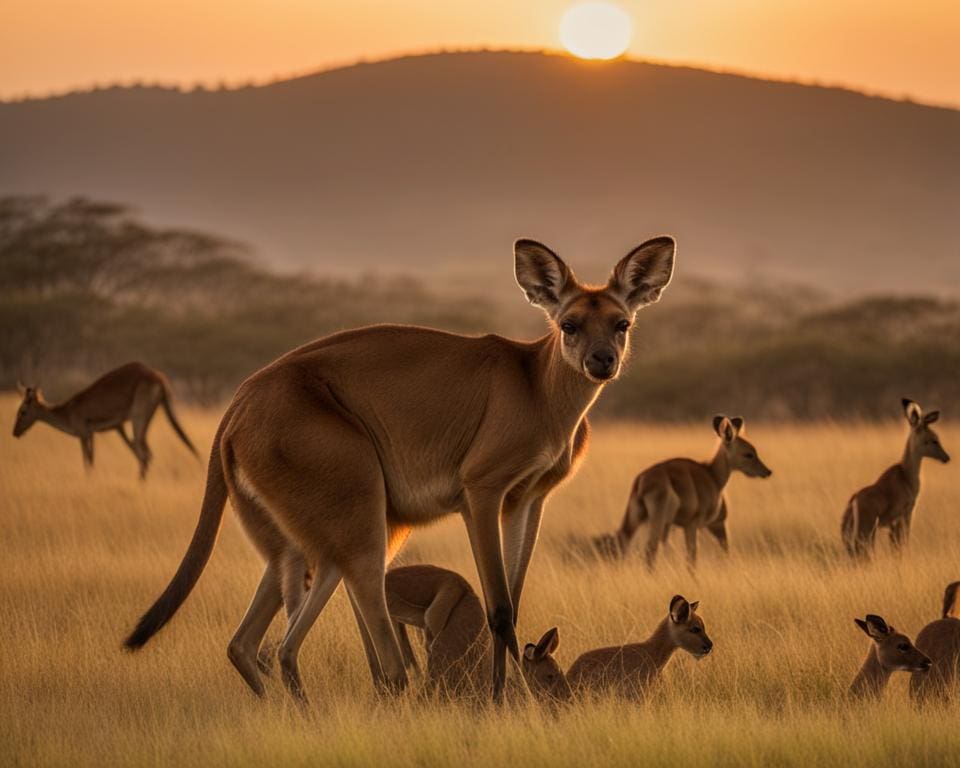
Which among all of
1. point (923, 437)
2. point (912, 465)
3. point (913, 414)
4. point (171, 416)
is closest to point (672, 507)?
point (912, 465)

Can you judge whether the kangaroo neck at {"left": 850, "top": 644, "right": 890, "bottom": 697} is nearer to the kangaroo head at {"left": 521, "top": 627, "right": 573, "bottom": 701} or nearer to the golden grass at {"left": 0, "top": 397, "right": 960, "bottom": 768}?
the golden grass at {"left": 0, "top": 397, "right": 960, "bottom": 768}

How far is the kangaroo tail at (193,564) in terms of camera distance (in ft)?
22.7

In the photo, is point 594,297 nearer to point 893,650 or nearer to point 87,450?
point 893,650

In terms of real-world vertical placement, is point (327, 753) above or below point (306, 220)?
below

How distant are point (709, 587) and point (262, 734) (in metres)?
4.35

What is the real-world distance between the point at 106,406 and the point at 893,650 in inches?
485

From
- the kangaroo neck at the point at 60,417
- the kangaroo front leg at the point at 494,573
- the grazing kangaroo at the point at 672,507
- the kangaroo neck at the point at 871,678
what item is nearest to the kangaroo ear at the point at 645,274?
the kangaroo front leg at the point at 494,573

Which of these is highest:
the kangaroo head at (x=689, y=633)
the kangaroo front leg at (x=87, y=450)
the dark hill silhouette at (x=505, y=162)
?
the dark hill silhouette at (x=505, y=162)

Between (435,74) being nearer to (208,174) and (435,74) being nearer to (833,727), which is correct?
(208,174)

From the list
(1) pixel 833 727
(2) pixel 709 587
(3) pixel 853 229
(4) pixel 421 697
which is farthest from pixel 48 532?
(3) pixel 853 229

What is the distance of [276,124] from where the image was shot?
113750 mm

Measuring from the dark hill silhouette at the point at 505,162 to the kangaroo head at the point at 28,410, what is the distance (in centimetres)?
8440

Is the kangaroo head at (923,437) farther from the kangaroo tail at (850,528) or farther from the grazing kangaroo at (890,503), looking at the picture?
the kangaroo tail at (850,528)

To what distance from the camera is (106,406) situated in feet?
59.4
